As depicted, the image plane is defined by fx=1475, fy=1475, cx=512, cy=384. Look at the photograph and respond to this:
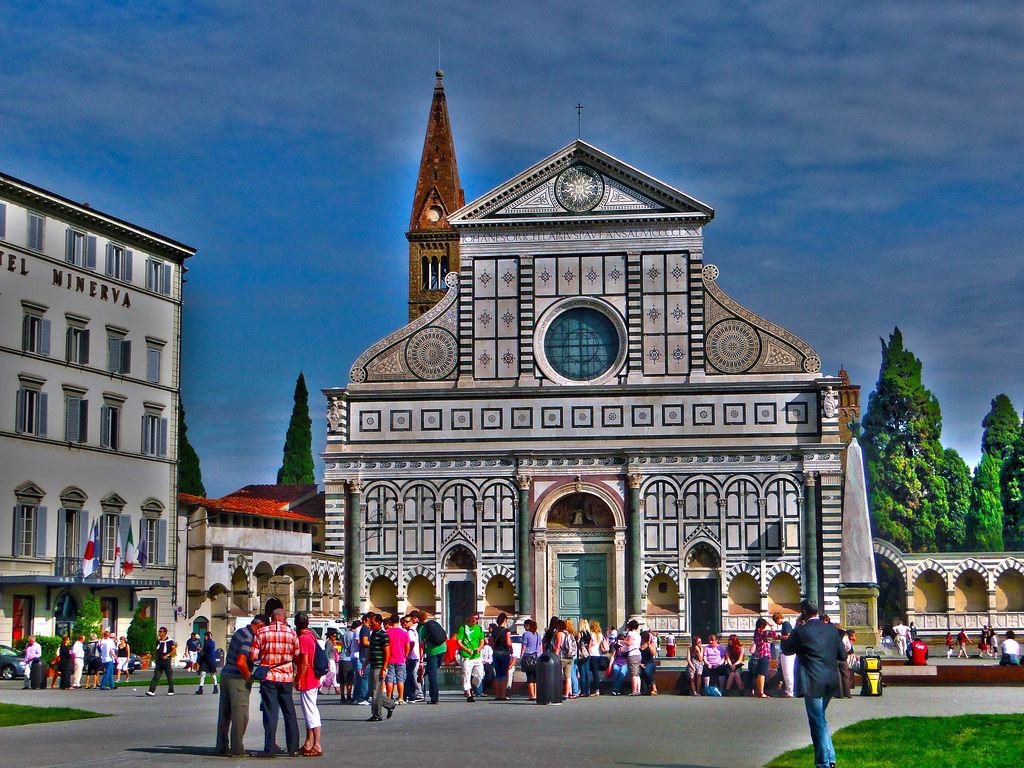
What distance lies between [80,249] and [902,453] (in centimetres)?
4471

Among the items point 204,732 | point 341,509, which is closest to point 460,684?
point 204,732

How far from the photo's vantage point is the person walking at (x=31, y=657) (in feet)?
106

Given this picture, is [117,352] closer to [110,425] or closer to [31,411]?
[110,425]

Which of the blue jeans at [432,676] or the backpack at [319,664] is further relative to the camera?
the blue jeans at [432,676]

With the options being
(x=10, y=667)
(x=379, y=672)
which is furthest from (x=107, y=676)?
(x=379, y=672)

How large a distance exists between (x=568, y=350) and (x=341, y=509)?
358 inches

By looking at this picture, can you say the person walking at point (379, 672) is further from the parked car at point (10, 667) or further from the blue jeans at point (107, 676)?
the parked car at point (10, 667)

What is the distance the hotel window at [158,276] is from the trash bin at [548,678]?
2566cm

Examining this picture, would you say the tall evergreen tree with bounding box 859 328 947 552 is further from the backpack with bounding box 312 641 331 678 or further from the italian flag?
the backpack with bounding box 312 641 331 678

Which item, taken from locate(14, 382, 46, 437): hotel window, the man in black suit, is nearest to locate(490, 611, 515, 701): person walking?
the man in black suit

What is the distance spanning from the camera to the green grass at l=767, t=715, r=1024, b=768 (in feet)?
48.0

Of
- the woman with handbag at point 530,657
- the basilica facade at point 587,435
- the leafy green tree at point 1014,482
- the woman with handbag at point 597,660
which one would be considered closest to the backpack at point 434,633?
the woman with handbag at point 530,657

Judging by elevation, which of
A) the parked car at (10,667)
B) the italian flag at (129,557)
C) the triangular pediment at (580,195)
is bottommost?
the parked car at (10,667)

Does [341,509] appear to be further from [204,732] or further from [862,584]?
[204,732]
